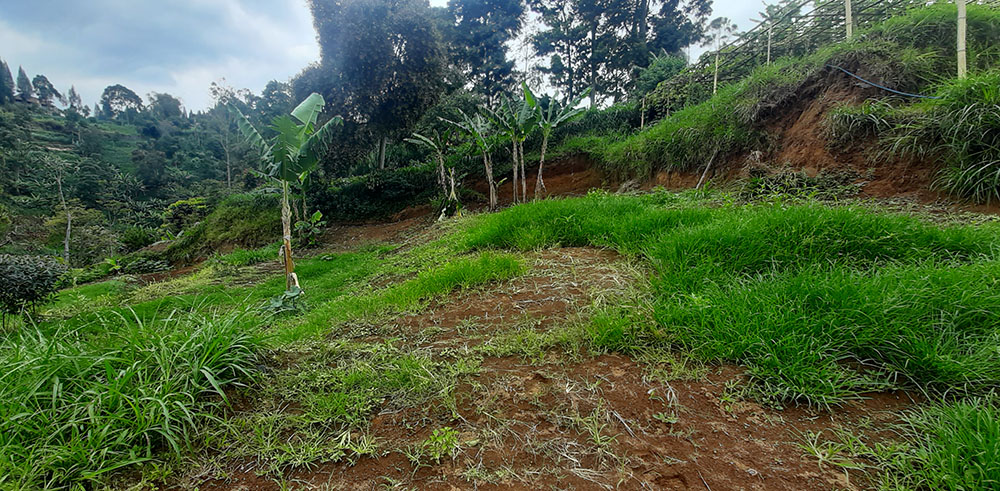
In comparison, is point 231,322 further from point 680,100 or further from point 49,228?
point 49,228

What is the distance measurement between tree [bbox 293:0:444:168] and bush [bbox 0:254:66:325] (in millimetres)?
10267

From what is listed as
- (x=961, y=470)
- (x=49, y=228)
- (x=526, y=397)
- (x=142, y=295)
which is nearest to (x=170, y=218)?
(x=49, y=228)

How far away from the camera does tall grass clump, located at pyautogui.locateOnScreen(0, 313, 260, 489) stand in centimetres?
120

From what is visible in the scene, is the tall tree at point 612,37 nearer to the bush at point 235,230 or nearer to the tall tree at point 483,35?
the tall tree at point 483,35

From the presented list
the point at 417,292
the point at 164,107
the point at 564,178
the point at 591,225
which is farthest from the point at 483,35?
the point at 164,107

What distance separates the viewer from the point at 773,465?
3.89ft

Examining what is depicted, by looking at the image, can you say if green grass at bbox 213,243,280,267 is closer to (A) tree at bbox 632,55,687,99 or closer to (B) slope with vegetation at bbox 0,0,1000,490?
(B) slope with vegetation at bbox 0,0,1000,490

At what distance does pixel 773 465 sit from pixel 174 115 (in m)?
61.6

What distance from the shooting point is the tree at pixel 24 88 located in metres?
44.3

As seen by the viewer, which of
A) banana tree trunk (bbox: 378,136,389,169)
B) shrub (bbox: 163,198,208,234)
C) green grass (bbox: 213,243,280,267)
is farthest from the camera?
shrub (bbox: 163,198,208,234)

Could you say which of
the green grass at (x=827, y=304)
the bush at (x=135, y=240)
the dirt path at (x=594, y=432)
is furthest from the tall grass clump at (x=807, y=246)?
the bush at (x=135, y=240)

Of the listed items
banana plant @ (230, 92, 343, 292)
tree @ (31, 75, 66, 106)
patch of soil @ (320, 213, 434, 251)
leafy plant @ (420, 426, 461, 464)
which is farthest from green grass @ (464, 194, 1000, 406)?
tree @ (31, 75, 66, 106)

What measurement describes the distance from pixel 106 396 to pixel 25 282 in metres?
5.88

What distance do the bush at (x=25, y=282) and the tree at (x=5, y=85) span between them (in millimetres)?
57925
